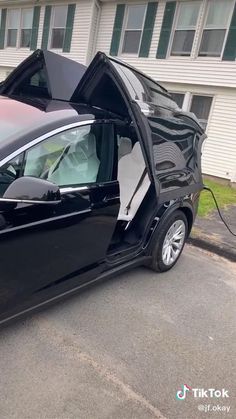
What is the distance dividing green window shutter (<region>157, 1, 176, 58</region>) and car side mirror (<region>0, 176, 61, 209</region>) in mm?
9155

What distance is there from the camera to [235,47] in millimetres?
8781

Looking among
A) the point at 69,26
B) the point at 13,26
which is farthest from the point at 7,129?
the point at 13,26

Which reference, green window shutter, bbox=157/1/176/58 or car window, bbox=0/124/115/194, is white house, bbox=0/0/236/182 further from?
car window, bbox=0/124/115/194

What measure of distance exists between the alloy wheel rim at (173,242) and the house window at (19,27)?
469 inches

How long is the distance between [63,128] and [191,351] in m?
1.94

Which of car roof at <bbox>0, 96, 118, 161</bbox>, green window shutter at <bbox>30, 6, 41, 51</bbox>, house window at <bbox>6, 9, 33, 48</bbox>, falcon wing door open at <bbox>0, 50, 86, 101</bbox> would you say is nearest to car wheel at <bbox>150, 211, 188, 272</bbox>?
car roof at <bbox>0, 96, 118, 161</bbox>

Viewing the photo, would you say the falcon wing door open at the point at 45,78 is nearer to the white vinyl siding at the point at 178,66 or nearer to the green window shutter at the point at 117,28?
the white vinyl siding at the point at 178,66

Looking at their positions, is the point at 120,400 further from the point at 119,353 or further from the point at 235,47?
the point at 235,47

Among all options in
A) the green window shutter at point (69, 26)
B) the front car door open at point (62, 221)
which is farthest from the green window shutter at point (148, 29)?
the front car door open at point (62, 221)

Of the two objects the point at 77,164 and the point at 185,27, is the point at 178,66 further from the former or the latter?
the point at 77,164

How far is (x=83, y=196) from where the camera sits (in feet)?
8.38

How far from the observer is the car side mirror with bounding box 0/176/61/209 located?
2.01 meters

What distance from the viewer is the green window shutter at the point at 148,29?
9992 millimetres

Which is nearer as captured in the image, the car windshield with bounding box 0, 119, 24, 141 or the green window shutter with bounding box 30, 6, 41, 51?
the car windshield with bounding box 0, 119, 24, 141
